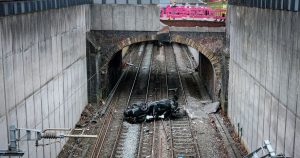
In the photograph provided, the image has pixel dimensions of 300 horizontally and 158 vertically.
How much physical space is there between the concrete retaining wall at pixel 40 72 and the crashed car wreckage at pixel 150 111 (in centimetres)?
247

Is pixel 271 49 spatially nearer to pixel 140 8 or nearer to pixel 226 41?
pixel 226 41

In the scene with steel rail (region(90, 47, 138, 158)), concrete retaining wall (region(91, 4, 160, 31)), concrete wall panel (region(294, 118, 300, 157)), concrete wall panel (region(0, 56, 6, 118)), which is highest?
concrete retaining wall (region(91, 4, 160, 31))

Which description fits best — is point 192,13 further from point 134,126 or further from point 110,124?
point 110,124

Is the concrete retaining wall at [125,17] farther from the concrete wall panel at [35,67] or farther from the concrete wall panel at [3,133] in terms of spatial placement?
the concrete wall panel at [3,133]

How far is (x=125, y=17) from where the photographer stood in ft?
87.7

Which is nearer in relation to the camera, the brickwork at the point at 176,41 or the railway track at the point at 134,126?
the railway track at the point at 134,126

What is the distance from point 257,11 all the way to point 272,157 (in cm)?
795

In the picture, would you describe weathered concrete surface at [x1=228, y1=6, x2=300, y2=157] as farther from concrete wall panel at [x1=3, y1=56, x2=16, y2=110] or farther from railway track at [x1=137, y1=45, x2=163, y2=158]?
concrete wall panel at [x1=3, y1=56, x2=16, y2=110]

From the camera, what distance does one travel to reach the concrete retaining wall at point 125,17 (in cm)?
2661

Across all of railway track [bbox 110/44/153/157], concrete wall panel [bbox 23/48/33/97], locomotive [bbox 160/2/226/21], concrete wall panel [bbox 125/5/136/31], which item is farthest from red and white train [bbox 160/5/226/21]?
concrete wall panel [bbox 23/48/33/97]

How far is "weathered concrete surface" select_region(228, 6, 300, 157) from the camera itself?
12.6 m

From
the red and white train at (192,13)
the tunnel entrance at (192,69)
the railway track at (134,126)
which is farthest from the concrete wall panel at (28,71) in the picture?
the red and white train at (192,13)

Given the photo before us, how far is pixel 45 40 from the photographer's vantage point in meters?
16.7

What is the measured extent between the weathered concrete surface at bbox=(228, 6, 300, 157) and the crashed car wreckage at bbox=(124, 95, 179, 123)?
3.08m
